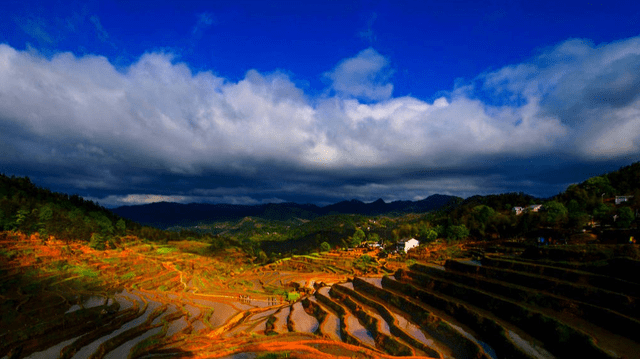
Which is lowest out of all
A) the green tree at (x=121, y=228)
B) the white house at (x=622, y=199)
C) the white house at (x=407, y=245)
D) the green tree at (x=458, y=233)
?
the white house at (x=407, y=245)

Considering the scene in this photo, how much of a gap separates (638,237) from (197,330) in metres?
48.8

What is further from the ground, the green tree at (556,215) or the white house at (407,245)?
the green tree at (556,215)

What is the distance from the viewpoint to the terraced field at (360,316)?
17.5m

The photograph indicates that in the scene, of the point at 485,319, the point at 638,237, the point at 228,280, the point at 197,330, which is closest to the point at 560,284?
the point at 485,319

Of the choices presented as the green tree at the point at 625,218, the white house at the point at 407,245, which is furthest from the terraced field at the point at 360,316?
the white house at the point at 407,245

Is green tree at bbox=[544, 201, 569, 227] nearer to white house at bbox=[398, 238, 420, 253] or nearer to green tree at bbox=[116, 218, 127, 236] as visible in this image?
white house at bbox=[398, 238, 420, 253]

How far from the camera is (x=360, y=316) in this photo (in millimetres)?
26953

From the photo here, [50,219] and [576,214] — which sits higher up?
[50,219]

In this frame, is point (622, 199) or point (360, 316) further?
point (622, 199)

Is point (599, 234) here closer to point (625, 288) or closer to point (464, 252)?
point (464, 252)

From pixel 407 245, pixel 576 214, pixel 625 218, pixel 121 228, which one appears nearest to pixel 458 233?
pixel 407 245

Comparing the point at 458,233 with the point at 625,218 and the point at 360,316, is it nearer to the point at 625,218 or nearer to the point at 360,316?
the point at 625,218

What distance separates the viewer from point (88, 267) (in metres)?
45.4

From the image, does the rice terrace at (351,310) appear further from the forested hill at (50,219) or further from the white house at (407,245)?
the white house at (407,245)
